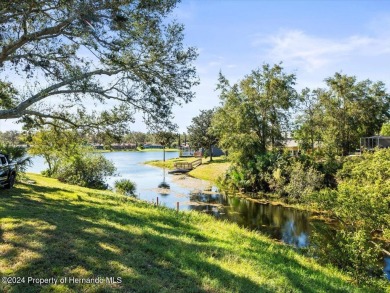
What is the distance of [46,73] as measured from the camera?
Answer: 1216 centimetres

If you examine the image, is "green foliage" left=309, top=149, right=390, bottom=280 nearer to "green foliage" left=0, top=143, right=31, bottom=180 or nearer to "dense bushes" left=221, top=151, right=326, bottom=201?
"dense bushes" left=221, top=151, right=326, bottom=201

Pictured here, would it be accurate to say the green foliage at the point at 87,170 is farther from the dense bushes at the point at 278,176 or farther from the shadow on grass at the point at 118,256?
the shadow on grass at the point at 118,256

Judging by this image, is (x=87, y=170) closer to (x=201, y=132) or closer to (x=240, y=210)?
(x=240, y=210)

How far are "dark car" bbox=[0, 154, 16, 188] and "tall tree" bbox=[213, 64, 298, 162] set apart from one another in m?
28.6

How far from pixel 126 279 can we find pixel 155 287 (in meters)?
0.55

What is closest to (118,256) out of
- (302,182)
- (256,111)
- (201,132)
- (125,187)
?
(125,187)

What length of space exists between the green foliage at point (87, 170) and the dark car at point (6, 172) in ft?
50.6

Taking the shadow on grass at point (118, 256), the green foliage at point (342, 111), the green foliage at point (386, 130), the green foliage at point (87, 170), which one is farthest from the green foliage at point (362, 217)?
the green foliage at point (386, 130)

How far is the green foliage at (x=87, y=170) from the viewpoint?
31.1 metres

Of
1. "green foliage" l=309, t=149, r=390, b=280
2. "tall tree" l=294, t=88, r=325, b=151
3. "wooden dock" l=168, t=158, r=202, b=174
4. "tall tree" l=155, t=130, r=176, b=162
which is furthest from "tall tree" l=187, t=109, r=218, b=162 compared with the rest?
"tall tree" l=155, t=130, r=176, b=162

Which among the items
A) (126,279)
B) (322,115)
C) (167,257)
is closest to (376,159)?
(167,257)

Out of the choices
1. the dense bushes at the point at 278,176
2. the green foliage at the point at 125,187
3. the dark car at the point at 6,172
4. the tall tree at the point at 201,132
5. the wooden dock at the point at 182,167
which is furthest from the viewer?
the tall tree at the point at 201,132

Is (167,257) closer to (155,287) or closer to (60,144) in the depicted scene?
(155,287)

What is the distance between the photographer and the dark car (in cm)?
1444
